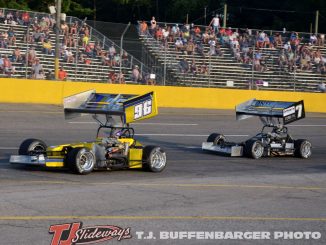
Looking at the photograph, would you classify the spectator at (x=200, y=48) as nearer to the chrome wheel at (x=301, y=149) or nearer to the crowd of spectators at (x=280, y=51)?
the crowd of spectators at (x=280, y=51)

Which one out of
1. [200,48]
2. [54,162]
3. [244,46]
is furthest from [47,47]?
[54,162]

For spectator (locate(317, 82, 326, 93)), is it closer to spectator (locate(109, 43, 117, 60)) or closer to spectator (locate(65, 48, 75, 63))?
spectator (locate(109, 43, 117, 60))

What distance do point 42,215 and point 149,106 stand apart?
4601 millimetres

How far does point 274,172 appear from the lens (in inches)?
619

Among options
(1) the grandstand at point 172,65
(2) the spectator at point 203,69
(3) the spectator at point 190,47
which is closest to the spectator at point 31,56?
(1) the grandstand at point 172,65

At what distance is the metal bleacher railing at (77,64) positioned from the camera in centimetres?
2934

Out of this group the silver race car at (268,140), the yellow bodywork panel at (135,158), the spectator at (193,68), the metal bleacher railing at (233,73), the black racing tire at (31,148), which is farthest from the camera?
the spectator at (193,68)

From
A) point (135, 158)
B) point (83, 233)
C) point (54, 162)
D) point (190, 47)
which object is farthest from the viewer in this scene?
point (190, 47)

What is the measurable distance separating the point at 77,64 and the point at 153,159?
662 inches

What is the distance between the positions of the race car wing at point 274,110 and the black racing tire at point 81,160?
575 cm

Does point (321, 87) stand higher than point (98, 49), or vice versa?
point (98, 49)

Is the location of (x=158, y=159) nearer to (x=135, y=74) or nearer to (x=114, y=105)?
(x=114, y=105)

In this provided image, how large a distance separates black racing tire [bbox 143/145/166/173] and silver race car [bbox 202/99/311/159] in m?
3.35

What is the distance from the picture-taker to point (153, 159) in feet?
48.2
